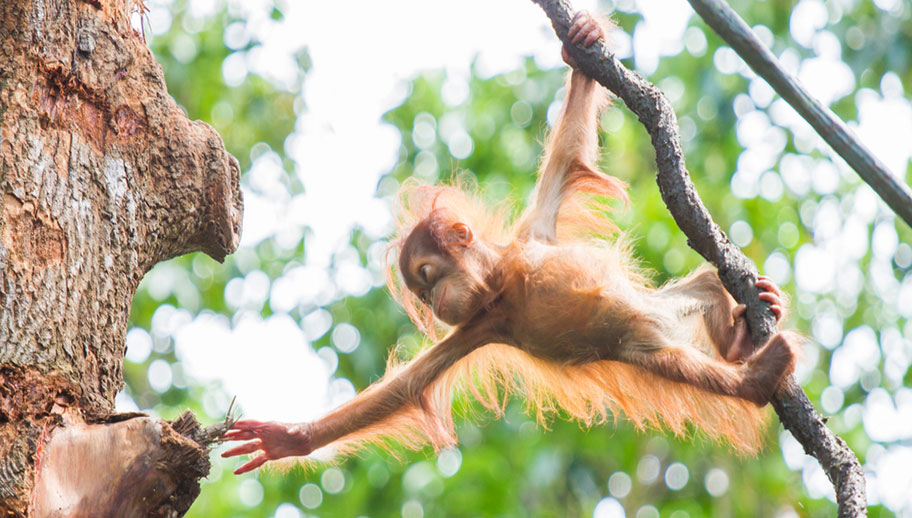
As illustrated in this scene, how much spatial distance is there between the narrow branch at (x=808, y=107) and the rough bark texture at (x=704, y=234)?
0.56 m

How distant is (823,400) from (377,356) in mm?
3221

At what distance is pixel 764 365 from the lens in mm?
2850

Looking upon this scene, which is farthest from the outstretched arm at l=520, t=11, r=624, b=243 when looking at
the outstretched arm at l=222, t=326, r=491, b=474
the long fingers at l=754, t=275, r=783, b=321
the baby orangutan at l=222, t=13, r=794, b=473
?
the long fingers at l=754, t=275, r=783, b=321

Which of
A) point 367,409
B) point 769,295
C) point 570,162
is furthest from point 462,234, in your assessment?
point 769,295

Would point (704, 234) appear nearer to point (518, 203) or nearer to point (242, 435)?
point (242, 435)

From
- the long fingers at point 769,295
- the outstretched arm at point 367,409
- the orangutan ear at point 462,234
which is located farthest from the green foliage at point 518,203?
the long fingers at point 769,295

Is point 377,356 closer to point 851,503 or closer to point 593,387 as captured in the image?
point 593,387

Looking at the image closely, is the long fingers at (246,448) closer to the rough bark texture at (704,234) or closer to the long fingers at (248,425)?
the long fingers at (248,425)

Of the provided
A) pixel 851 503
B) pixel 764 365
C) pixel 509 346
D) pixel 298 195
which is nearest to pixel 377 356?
pixel 298 195

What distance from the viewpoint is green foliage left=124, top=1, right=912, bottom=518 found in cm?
504

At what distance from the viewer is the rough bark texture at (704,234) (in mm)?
2361

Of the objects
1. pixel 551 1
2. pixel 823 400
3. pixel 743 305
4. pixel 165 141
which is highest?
pixel 551 1

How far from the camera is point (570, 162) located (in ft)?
12.0

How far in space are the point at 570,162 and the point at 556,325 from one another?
29.3 inches
